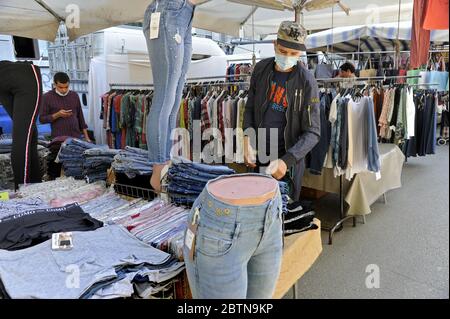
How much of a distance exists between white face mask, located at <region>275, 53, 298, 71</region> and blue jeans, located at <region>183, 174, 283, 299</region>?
131 centimetres

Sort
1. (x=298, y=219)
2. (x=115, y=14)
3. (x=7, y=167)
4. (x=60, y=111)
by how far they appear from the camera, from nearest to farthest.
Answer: (x=298, y=219)
(x=7, y=167)
(x=60, y=111)
(x=115, y=14)

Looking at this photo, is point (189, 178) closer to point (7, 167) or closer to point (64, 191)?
point (64, 191)

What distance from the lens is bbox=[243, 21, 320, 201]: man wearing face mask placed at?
6.50 feet

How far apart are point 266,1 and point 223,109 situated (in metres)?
1.23

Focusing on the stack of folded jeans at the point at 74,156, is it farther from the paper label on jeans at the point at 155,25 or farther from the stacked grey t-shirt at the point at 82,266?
the stacked grey t-shirt at the point at 82,266

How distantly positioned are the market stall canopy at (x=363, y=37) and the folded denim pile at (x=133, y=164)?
20.9ft

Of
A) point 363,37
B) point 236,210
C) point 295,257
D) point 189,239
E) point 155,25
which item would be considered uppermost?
point 363,37

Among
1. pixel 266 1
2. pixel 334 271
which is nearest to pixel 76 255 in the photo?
pixel 334 271

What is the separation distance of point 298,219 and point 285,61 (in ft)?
3.29

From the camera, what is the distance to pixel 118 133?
5.51 meters

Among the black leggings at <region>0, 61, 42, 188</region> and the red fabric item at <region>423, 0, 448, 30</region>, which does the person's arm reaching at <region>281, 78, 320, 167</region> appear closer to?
the red fabric item at <region>423, 0, 448, 30</region>

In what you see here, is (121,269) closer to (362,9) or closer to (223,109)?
(223,109)

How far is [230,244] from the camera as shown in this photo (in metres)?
0.90

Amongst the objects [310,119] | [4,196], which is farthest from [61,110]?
[310,119]
